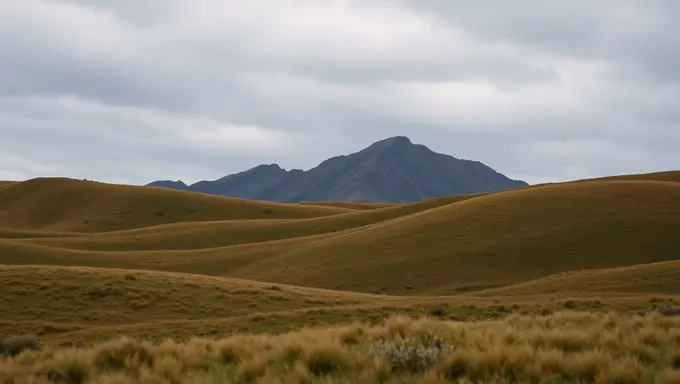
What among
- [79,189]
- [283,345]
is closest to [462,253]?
[283,345]

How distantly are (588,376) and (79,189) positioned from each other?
453 feet

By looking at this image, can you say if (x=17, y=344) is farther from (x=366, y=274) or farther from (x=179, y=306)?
(x=366, y=274)

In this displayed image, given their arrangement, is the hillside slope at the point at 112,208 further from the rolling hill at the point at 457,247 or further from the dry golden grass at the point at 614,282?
the dry golden grass at the point at 614,282

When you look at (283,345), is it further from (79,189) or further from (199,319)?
(79,189)

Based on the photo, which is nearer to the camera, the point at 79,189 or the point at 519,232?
the point at 519,232

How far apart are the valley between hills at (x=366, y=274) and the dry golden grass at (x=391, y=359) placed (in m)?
0.10

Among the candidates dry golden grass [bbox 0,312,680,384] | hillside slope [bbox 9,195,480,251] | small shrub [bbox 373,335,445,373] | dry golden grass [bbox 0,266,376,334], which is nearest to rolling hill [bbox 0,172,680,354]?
dry golden grass [bbox 0,266,376,334]

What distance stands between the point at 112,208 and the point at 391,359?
12195 centimetres

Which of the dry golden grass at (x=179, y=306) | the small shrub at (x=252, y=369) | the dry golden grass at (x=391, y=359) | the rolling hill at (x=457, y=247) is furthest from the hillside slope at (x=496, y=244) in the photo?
the small shrub at (x=252, y=369)

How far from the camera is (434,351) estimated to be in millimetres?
9008

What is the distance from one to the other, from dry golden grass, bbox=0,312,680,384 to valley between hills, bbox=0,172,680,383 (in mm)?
101

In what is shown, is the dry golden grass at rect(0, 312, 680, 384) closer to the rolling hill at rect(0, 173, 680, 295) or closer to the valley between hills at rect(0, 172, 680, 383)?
the valley between hills at rect(0, 172, 680, 383)

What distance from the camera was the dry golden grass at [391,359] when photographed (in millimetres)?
8156

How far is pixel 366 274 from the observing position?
53969mm
